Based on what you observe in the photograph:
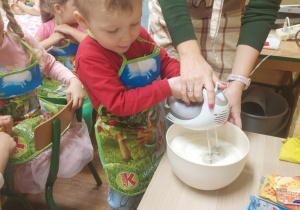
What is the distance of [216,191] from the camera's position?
2.19 ft

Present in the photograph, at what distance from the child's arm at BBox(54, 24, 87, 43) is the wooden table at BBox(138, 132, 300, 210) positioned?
1.18m

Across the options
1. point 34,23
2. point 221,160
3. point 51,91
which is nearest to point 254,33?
point 221,160

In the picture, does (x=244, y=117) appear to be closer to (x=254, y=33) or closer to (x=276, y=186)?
(x=254, y=33)

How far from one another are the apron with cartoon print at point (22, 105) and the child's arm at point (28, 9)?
151 cm

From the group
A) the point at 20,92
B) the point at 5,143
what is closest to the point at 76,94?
the point at 20,92

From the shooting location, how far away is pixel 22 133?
1.14 m

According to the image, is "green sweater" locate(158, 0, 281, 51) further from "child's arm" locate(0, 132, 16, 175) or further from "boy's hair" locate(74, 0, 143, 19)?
"child's arm" locate(0, 132, 16, 175)

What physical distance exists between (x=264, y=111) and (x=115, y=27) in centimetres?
153

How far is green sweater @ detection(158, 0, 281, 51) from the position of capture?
81cm

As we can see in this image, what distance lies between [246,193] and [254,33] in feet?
1.65

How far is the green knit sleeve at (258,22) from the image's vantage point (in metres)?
0.87

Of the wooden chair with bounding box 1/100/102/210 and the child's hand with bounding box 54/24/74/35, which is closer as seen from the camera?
the wooden chair with bounding box 1/100/102/210

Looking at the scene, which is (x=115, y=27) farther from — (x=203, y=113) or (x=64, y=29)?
(x=64, y=29)

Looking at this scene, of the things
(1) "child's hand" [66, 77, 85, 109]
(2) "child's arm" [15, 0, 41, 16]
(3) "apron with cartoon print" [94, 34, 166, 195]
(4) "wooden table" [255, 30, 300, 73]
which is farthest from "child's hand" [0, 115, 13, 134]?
(2) "child's arm" [15, 0, 41, 16]
